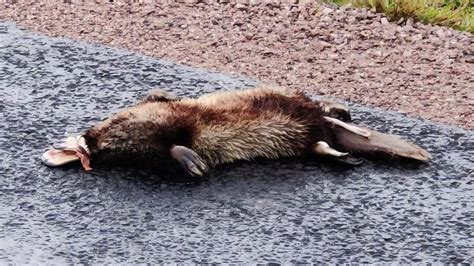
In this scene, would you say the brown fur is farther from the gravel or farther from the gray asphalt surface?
the gravel

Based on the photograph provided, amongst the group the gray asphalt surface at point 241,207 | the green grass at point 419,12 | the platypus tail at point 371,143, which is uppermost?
the green grass at point 419,12

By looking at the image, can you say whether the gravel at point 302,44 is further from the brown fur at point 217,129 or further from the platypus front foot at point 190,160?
the platypus front foot at point 190,160

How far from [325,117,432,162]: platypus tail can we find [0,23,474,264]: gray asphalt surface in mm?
65

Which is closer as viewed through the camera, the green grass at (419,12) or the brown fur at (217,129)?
the brown fur at (217,129)

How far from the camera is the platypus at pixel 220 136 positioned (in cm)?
498

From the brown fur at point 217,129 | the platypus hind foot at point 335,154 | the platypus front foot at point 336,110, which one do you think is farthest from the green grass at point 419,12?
the platypus hind foot at point 335,154

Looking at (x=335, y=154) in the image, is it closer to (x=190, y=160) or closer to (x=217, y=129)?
(x=217, y=129)

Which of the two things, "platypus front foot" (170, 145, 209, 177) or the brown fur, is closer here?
"platypus front foot" (170, 145, 209, 177)

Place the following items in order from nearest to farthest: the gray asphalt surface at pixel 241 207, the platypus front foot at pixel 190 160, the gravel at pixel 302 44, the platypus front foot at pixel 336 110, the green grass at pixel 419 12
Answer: the gray asphalt surface at pixel 241 207
the platypus front foot at pixel 190 160
the platypus front foot at pixel 336 110
the gravel at pixel 302 44
the green grass at pixel 419 12

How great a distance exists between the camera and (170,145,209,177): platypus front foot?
481 centimetres

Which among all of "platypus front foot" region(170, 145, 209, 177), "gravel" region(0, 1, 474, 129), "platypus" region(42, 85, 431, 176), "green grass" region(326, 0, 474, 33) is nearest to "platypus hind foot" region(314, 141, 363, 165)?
"platypus" region(42, 85, 431, 176)

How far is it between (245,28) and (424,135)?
207 cm

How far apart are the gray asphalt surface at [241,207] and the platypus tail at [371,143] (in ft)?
0.21

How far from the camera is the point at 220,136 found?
506cm
